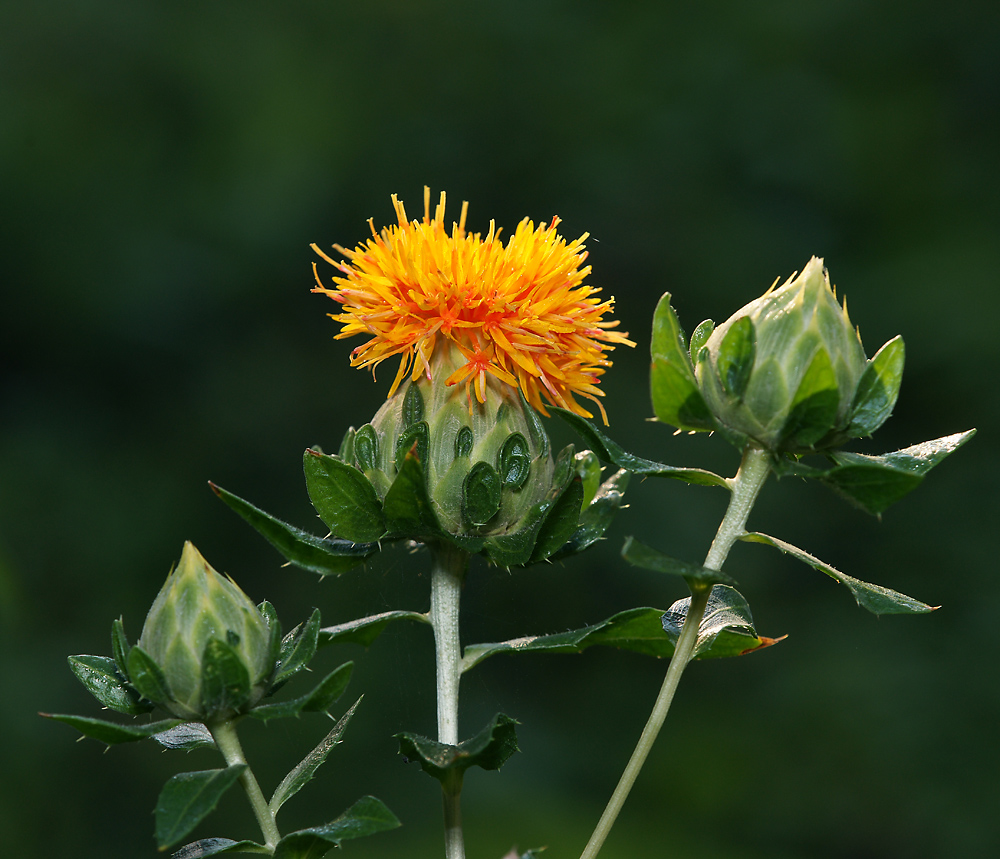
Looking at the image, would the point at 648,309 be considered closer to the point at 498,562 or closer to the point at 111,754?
the point at 111,754

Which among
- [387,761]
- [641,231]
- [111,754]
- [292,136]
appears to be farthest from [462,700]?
[292,136]

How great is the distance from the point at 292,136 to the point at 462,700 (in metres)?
4.27

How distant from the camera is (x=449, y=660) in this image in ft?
A: 5.95

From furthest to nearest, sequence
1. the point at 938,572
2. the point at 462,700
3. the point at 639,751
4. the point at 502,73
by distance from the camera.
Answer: the point at 502,73 → the point at 938,572 → the point at 462,700 → the point at 639,751

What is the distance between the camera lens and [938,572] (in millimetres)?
6609

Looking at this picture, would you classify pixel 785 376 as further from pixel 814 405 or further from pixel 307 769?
pixel 307 769

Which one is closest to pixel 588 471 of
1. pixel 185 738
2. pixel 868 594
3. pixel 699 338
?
pixel 699 338

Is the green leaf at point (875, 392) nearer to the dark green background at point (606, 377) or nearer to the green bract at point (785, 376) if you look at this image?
the green bract at point (785, 376)

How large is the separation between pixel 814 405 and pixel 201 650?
41.2 inches

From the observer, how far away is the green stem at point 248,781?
1.60m

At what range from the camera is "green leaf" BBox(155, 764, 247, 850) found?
4.62 feet

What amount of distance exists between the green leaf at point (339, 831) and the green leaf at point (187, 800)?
0.13 m

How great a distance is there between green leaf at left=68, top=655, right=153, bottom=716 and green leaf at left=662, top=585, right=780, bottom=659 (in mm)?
927

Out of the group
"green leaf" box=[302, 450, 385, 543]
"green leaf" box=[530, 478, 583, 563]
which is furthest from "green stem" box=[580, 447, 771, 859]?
"green leaf" box=[302, 450, 385, 543]
